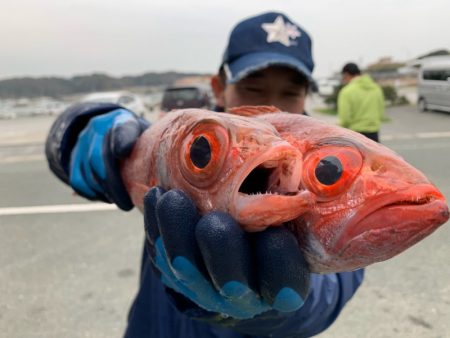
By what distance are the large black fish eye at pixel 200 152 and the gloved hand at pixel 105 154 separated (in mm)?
584

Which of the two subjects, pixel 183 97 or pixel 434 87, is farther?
pixel 183 97

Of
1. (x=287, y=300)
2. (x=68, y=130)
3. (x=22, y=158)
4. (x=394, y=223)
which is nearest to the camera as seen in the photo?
(x=394, y=223)

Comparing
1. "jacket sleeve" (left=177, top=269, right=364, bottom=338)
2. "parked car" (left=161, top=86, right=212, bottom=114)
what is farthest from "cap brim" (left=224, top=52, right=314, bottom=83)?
"parked car" (left=161, top=86, right=212, bottom=114)

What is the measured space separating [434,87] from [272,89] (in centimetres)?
1523

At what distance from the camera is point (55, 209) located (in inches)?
227

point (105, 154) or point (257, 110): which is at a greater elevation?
point (257, 110)

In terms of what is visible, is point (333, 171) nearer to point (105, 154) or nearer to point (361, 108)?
point (105, 154)

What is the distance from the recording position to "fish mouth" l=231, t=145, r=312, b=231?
35.2 inches

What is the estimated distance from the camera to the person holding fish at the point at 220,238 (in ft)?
3.16

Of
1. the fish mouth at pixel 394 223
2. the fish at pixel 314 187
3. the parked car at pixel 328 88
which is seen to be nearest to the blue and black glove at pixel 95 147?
the fish at pixel 314 187

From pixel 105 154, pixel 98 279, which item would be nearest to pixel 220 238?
pixel 105 154

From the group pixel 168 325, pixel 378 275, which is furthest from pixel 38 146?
pixel 168 325

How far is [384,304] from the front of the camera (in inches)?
129

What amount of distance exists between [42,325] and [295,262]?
287 centimetres
